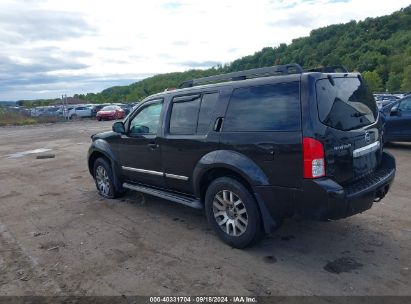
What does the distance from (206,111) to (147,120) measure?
1323 millimetres

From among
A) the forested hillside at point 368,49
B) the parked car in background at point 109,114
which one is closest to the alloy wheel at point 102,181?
the parked car in background at point 109,114

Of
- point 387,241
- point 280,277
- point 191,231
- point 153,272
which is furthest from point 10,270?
point 387,241

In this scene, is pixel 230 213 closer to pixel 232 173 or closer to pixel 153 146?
pixel 232 173

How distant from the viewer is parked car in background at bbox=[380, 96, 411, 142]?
10.2 m

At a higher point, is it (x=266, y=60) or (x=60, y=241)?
(x=266, y=60)

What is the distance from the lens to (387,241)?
4.33 m

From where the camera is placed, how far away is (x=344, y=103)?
4.07 metres

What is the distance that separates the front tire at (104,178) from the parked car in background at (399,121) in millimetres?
7785

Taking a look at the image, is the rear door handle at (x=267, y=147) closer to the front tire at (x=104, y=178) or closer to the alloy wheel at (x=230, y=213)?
the alloy wheel at (x=230, y=213)

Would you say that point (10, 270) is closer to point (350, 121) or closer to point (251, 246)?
point (251, 246)

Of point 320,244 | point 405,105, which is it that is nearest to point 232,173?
point 320,244

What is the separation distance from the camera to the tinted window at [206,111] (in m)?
4.65

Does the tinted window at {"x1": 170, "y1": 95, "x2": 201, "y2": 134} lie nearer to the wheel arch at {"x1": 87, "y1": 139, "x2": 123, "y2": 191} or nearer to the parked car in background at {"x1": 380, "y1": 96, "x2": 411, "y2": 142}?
the wheel arch at {"x1": 87, "y1": 139, "x2": 123, "y2": 191}

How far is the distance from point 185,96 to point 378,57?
89.5 m
